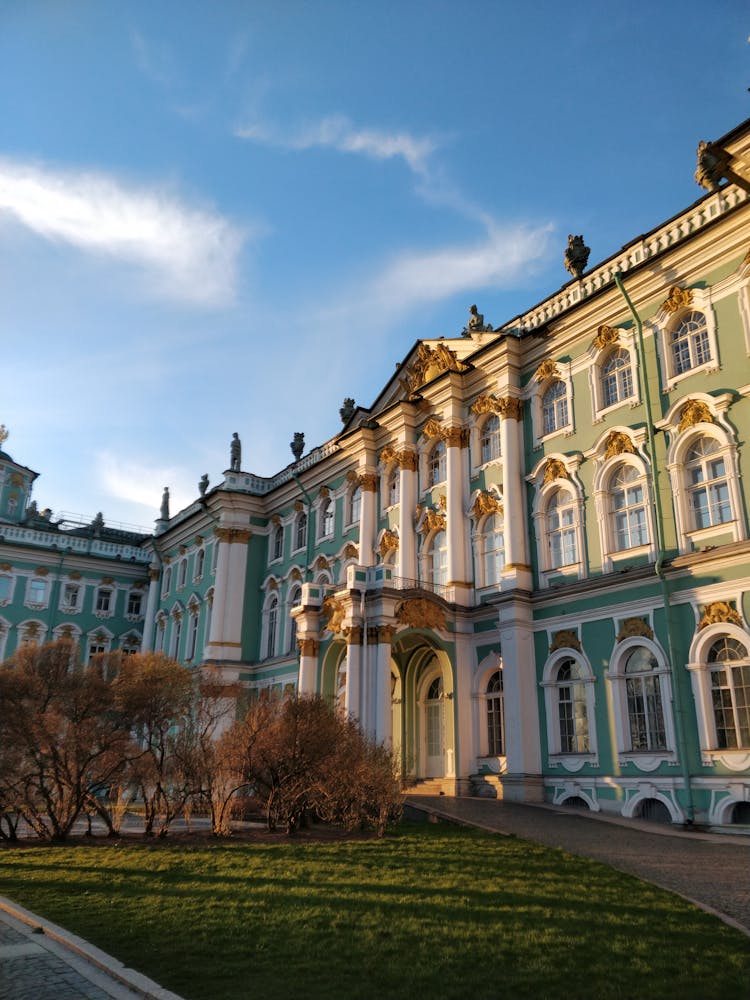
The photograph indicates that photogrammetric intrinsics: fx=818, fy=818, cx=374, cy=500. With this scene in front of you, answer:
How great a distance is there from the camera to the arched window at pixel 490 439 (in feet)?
89.4

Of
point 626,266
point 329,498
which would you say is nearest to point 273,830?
point 626,266

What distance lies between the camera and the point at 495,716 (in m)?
25.0

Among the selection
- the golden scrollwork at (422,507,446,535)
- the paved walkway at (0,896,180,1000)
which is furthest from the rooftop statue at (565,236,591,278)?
the paved walkway at (0,896,180,1000)

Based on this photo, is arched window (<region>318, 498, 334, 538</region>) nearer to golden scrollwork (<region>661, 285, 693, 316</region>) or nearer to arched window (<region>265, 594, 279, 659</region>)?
arched window (<region>265, 594, 279, 659</region>)

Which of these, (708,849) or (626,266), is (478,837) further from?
(626,266)

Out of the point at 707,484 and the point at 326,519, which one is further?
the point at 326,519

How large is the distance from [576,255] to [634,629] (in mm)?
11978

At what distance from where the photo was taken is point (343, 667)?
28.9 meters

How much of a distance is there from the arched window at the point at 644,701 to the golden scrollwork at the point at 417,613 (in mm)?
6137

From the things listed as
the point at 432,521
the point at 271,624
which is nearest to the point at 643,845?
the point at 432,521

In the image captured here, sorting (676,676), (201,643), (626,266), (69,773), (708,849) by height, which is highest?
(626,266)

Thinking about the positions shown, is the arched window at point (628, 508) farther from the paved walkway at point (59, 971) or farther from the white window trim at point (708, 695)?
the paved walkway at point (59, 971)

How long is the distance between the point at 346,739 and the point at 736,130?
14377mm

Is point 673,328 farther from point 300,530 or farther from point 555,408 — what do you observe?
point 300,530
